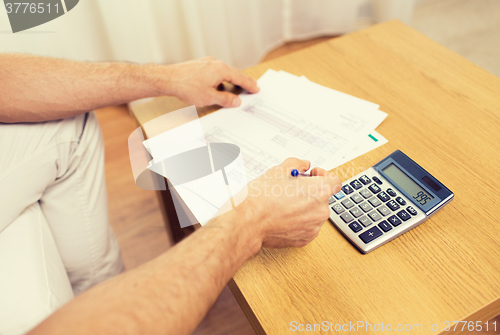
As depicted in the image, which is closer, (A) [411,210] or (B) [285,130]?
(A) [411,210]

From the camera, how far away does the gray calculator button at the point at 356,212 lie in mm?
519

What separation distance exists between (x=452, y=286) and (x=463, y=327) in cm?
5

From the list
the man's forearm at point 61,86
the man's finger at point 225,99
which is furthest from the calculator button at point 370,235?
the man's forearm at point 61,86

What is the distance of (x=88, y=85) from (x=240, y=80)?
30cm

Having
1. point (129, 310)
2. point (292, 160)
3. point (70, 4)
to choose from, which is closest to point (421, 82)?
point (292, 160)

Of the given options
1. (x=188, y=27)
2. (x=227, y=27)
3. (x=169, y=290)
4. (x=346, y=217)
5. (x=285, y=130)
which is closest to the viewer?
(x=169, y=290)

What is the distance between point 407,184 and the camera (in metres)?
0.54

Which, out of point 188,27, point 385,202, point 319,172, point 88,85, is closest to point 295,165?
point 319,172

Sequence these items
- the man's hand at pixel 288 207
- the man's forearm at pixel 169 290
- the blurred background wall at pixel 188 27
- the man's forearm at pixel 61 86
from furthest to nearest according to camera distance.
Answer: the blurred background wall at pixel 188 27 → the man's forearm at pixel 61 86 → the man's hand at pixel 288 207 → the man's forearm at pixel 169 290

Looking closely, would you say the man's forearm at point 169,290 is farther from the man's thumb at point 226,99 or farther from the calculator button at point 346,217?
the man's thumb at point 226,99

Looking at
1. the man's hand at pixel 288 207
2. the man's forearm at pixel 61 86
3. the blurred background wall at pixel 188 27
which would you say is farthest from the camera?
the blurred background wall at pixel 188 27

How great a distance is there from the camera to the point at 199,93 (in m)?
0.71

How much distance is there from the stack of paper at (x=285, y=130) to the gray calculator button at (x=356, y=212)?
9cm

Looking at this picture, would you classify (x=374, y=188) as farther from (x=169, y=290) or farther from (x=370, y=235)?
(x=169, y=290)
